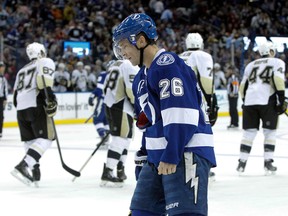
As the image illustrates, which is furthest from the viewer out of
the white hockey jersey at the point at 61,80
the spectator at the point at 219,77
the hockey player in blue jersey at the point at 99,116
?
the spectator at the point at 219,77

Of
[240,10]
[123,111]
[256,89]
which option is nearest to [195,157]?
[123,111]

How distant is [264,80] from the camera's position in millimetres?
7211

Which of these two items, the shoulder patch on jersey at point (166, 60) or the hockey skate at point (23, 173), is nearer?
the shoulder patch on jersey at point (166, 60)

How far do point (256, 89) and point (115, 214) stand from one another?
2.76 m

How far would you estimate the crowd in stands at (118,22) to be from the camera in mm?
16672

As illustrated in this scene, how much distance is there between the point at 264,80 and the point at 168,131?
460cm

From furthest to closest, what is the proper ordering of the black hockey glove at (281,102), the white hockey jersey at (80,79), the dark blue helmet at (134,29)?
the white hockey jersey at (80,79) → the black hockey glove at (281,102) → the dark blue helmet at (134,29)

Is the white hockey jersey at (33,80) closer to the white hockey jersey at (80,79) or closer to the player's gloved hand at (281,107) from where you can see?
the player's gloved hand at (281,107)

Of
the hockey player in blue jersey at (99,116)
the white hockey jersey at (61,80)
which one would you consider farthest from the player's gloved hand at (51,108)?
the white hockey jersey at (61,80)

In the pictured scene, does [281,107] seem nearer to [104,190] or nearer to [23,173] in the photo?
[104,190]

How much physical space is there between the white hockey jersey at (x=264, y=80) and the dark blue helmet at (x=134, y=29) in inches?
171

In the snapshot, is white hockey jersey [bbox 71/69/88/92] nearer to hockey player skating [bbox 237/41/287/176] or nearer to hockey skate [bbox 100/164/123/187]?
hockey player skating [bbox 237/41/287/176]

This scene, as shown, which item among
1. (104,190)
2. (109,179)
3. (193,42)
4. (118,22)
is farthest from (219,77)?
(104,190)

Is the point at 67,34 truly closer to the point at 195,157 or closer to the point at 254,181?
the point at 254,181
